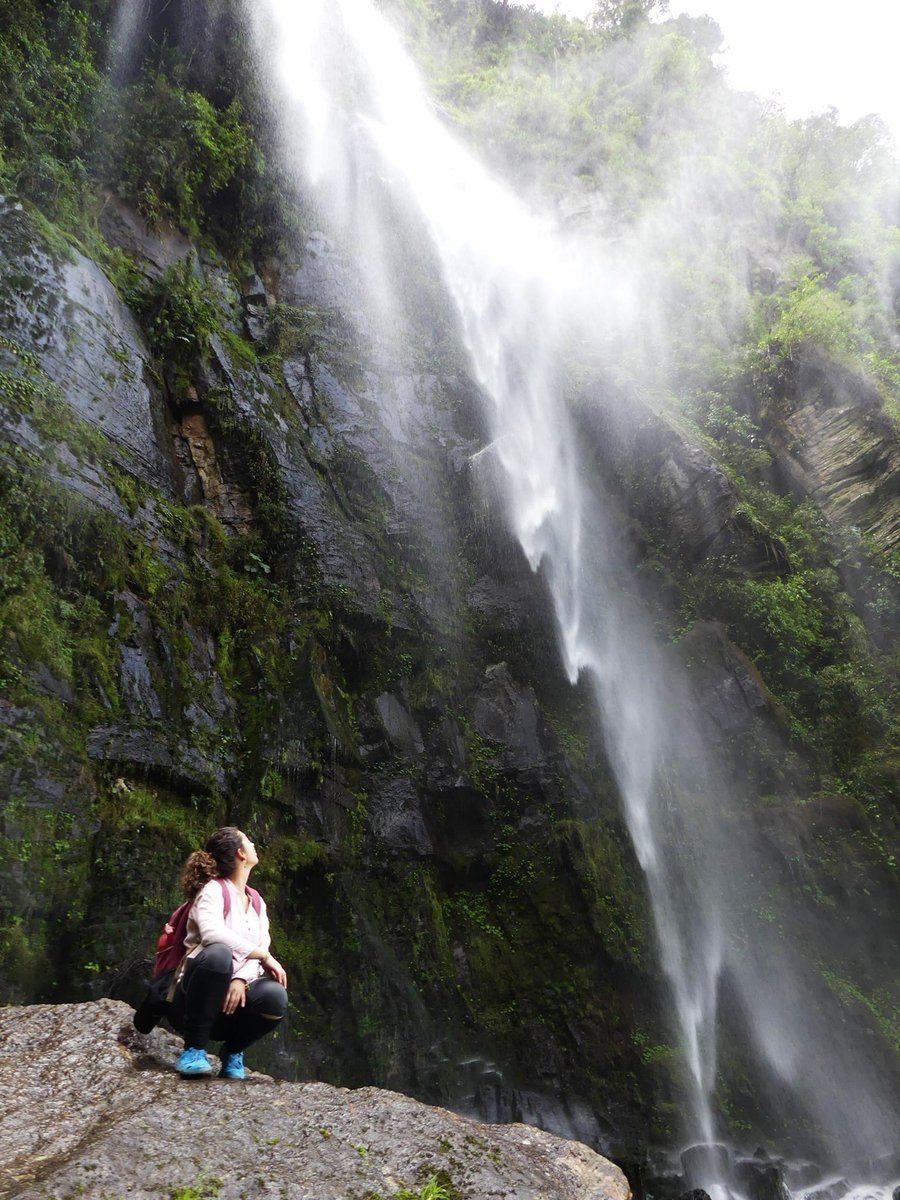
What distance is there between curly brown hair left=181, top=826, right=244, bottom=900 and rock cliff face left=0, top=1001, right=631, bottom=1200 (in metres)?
0.77

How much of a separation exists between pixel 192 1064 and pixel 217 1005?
306mm

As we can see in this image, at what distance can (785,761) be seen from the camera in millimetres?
10836

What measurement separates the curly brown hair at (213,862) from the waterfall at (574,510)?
272 inches

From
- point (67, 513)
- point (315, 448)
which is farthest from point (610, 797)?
point (67, 513)

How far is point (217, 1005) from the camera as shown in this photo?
2.95 meters

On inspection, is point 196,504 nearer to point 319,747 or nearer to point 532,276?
point 319,747

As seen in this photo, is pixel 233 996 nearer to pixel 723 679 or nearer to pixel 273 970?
pixel 273 970

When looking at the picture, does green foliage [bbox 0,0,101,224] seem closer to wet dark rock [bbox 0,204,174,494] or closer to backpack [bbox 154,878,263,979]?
wet dark rock [bbox 0,204,174,494]

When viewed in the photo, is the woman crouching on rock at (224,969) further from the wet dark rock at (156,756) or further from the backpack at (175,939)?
the wet dark rock at (156,756)

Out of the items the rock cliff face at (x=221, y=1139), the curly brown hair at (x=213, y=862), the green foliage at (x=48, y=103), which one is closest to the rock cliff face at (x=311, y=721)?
the rock cliff face at (x=221, y=1139)

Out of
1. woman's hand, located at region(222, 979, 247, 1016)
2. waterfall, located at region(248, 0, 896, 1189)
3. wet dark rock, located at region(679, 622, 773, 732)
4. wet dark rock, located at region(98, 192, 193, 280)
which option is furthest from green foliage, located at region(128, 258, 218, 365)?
wet dark rock, located at region(679, 622, 773, 732)

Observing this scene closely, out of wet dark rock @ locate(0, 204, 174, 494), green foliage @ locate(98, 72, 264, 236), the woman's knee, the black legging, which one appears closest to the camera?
the black legging

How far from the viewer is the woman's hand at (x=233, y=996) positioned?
2957 mm

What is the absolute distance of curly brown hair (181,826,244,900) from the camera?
313 cm
